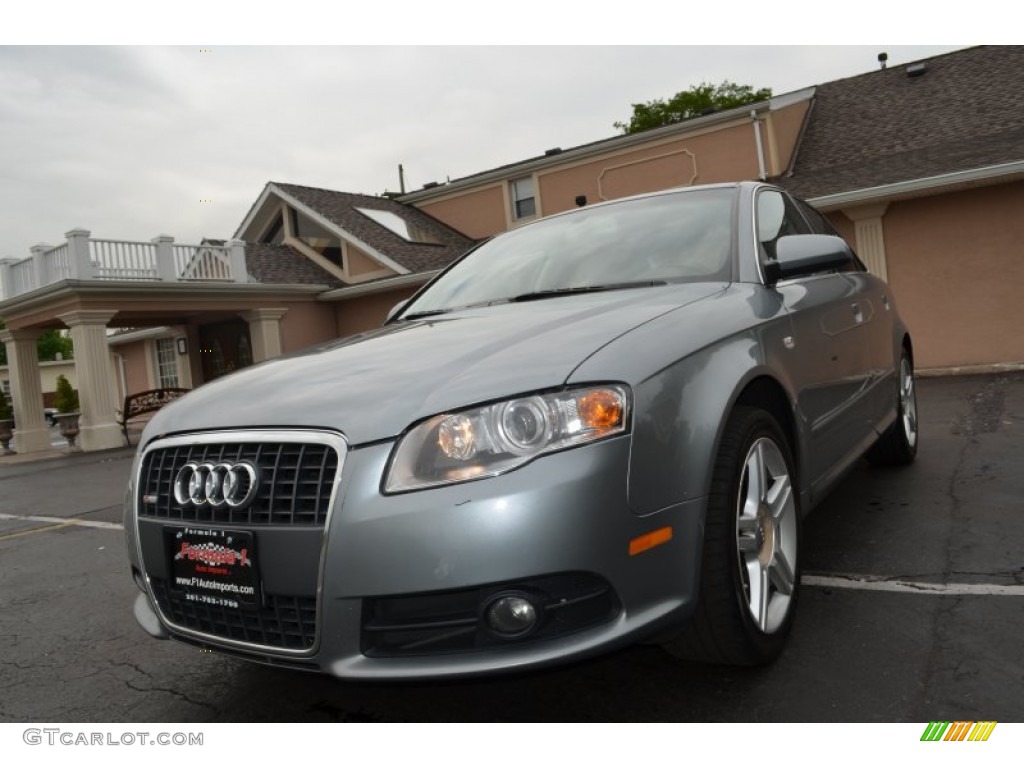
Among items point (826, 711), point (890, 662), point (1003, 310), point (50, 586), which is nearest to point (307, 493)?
point (826, 711)

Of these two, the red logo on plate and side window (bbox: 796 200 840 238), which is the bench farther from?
the red logo on plate

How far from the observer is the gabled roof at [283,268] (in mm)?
18244

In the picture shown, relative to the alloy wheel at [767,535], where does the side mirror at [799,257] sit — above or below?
above

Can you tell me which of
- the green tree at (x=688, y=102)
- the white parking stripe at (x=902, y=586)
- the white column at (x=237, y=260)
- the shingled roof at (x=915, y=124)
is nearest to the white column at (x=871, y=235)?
the shingled roof at (x=915, y=124)

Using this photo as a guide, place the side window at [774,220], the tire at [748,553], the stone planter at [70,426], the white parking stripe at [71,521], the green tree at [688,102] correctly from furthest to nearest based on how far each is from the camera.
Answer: the green tree at [688,102]
the stone planter at [70,426]
the white parking stripe at [71,521]
the side window at [774,220]
the tire at [748,553]

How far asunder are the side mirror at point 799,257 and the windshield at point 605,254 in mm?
178

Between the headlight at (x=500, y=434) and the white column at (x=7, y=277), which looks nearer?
→ the headlight at (x=500, y=434)

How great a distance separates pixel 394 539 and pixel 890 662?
1491mm

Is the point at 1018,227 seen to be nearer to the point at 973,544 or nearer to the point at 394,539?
the point at 973,544

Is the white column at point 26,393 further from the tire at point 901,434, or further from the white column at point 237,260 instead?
the tire at point 901,434

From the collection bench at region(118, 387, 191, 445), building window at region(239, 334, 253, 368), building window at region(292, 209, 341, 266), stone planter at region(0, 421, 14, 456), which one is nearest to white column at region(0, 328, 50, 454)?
stone planter at region(0, 421, 14, 456)

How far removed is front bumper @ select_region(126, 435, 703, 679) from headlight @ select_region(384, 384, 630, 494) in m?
0.03

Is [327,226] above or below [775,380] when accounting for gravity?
above

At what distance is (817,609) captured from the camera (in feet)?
8.83
